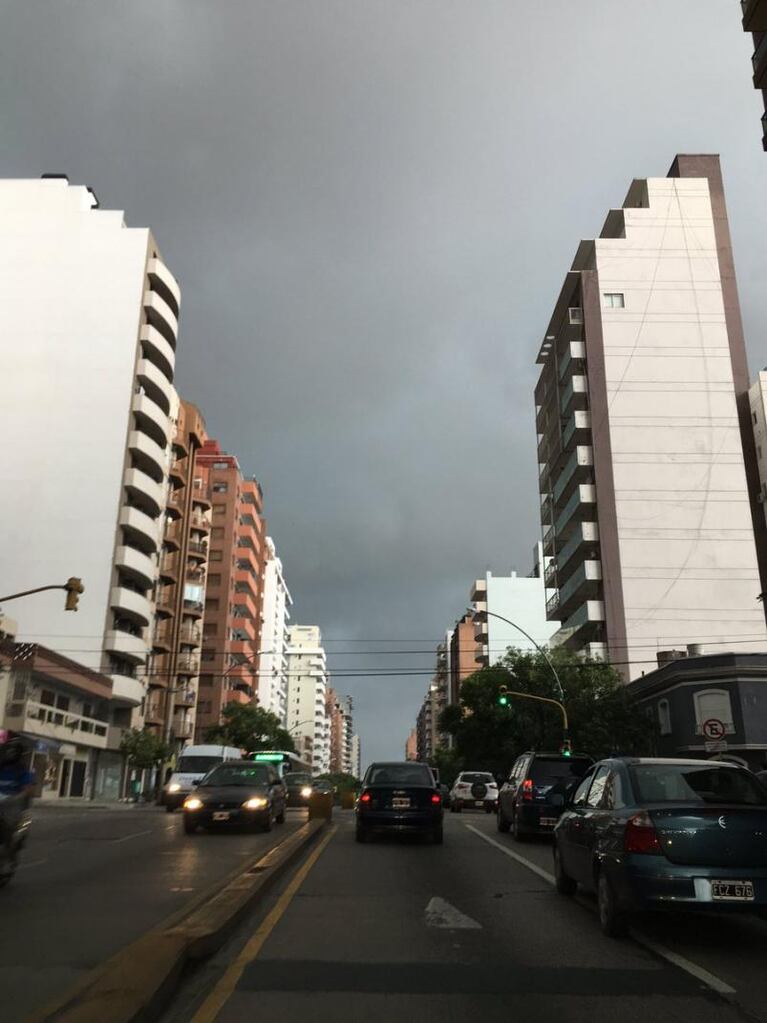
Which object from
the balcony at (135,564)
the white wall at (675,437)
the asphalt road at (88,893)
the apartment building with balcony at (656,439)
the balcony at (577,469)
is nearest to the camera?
the asphalt road at (88,893)

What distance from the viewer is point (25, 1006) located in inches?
207

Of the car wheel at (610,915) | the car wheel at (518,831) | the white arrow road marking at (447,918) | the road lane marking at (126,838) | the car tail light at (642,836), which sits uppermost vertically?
the car tail light at (642,836)

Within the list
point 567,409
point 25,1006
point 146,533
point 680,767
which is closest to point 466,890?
point 680,767

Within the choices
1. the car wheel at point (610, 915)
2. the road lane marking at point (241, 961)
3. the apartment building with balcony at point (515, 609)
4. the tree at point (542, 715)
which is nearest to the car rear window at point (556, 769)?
the road lane marking at point (241, 961)

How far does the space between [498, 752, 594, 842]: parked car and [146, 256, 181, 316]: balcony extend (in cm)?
5338

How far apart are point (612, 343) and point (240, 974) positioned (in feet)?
198

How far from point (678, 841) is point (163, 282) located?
206 feet

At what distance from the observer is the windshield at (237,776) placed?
2007 cm

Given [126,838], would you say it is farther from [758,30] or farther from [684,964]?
[758,30]

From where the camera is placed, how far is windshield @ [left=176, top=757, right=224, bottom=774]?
31.6m

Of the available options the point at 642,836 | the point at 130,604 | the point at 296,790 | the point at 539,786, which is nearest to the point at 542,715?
the point at 296,790

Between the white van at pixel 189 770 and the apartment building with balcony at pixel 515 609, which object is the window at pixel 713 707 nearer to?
the white van at pixel 189 770

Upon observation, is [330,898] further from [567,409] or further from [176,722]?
[176,722]

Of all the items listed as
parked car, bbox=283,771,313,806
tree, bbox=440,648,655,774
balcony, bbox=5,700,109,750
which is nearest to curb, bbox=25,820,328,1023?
parked car, bbox=283,771,313,806
